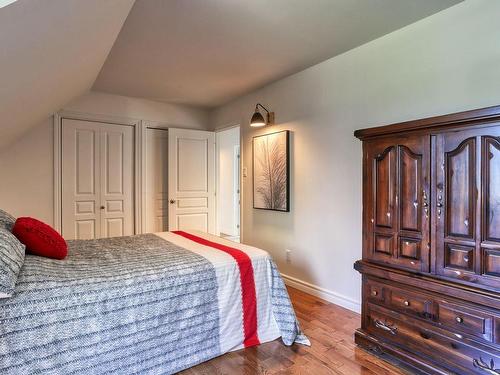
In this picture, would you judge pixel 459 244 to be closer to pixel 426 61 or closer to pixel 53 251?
pixel 426 61

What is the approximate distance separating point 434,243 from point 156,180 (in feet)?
12.1

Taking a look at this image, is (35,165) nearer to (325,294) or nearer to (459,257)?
(325,294)

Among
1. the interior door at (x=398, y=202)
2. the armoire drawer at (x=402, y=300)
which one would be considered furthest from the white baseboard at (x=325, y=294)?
the interior door at (x=398, y=202)

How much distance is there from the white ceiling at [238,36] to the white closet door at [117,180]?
778 millimetres

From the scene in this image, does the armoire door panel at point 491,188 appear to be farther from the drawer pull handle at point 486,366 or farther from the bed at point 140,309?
the bed at point 140,309

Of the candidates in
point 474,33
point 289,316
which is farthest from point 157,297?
point 474,33

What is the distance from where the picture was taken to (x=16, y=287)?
4.56 ft

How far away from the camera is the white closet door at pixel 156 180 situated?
14.3ft

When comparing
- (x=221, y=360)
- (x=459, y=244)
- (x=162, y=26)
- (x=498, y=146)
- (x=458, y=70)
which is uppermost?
(x=162, y=26)

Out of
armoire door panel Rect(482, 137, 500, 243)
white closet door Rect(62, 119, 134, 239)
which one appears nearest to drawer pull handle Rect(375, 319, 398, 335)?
armoire door panel Rect(482, 137, 500, 243)

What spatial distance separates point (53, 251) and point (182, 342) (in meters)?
0.99

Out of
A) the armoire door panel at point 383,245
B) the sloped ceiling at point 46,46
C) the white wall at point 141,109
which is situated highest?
the white wall at point 141,109

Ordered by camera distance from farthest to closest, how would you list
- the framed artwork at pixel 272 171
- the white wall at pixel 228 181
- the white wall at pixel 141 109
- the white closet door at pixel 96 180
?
1. the white wall at pixel 228 181
2. the white wall at pixel 141 109
3. the white closet door at pixel 96 180
4. the framed artwork at pixel 272 171

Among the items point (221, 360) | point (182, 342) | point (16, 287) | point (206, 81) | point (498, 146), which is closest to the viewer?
point (16, 287)
